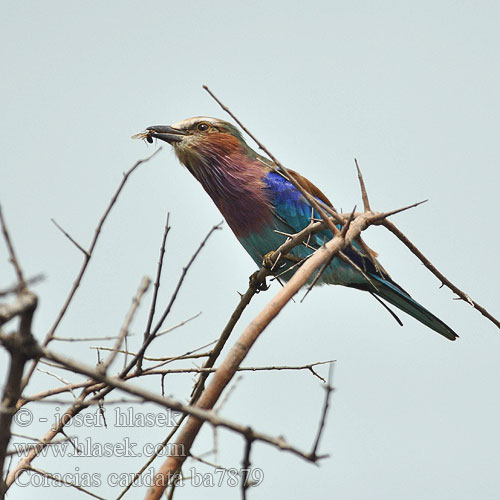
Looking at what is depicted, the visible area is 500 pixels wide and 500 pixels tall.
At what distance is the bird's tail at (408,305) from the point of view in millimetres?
5898

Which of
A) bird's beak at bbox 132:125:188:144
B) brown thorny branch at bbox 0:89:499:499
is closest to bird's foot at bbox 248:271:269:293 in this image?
brown thorny branch at bbox 0:89:499:499

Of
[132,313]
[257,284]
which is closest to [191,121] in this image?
[257,284]

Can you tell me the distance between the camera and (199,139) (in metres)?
6.38

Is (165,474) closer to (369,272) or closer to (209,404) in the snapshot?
(209,404)

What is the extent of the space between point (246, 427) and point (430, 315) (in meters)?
4.30

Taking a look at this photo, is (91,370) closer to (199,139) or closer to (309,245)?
(309,245)

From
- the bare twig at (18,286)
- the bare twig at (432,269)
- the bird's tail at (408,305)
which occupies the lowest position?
the bare twig at (18,286)

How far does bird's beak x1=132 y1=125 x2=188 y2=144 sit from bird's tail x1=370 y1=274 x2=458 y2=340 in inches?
77.5

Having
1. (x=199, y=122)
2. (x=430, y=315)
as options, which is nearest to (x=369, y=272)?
(x=430, y=315)

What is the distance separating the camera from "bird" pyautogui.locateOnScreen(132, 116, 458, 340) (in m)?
5.98

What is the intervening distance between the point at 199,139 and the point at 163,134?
301 millimetres

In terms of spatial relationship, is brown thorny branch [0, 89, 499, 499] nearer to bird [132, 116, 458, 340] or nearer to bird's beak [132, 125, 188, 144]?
bird [132, 116, 458, 340]

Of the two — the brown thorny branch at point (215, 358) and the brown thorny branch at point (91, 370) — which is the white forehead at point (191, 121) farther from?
the brown thorny branch at point (91, 370)

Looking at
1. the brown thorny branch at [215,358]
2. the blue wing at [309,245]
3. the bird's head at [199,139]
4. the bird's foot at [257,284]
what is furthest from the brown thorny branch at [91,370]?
the bird's head at [199,139]
